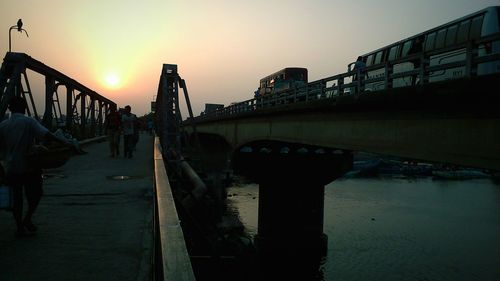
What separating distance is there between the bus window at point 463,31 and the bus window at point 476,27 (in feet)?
0.98

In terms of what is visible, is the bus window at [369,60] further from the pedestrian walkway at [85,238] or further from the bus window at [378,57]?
the pedestrian walkway at [85,238]

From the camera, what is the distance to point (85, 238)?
540 cm

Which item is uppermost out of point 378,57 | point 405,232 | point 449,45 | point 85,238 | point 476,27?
point 378,57

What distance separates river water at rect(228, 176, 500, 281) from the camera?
2652cm

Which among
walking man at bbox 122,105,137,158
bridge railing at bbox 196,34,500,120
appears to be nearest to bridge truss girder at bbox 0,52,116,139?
walking man at bbox 122,105,137,158

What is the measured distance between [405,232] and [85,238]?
36.7 metres

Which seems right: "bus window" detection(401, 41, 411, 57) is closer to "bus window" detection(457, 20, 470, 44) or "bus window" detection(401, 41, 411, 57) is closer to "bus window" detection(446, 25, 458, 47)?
"bus window" detection(446, 25, 458, 47)

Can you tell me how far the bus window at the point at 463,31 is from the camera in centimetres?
1493

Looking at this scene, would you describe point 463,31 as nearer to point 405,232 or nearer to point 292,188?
point 292,188

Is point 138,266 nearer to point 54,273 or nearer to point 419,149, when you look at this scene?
point 54,273

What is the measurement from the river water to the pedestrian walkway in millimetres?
19121

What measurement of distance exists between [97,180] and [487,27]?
45.3 ft

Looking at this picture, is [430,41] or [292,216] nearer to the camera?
[430,41]

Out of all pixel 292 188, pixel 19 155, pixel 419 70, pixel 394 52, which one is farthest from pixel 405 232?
pixel 19 155
